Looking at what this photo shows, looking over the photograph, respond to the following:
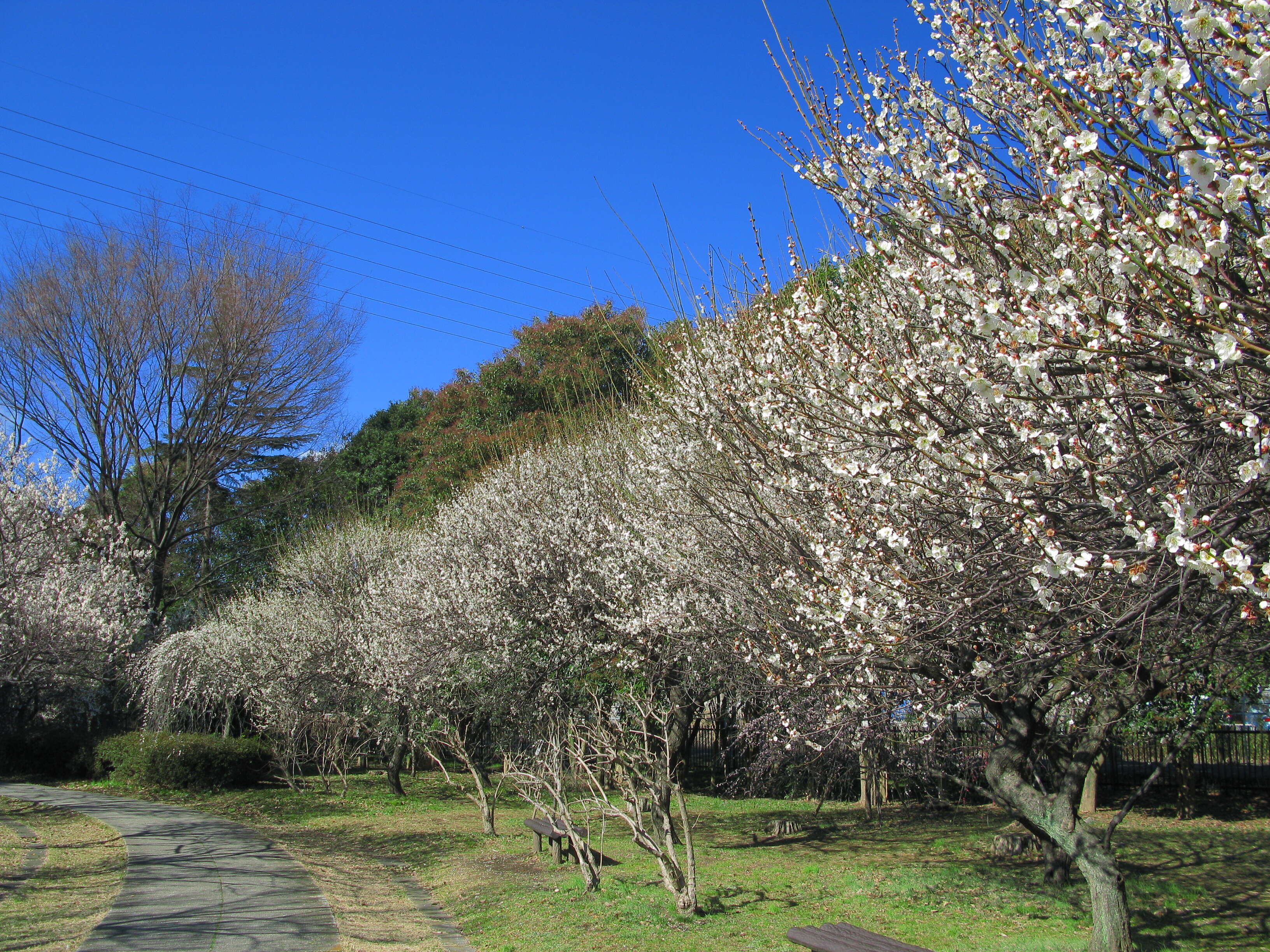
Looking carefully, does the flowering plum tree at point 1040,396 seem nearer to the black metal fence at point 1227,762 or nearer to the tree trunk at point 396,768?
the black metal fence at point 1227,762

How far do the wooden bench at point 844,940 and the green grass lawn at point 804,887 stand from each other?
0.70 metres

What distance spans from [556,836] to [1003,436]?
7.01 meters

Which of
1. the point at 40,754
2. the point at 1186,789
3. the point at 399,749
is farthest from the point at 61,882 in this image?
the point at 1186,789

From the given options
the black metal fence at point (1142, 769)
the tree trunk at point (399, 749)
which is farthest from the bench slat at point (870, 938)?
the tree trunk at point (399, 749)

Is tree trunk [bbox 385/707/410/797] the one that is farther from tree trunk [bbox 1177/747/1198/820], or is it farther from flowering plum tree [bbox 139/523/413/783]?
tree trunk [bbox 1177/747/1198/820]

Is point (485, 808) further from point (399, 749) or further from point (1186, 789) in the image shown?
point (1186, 789)

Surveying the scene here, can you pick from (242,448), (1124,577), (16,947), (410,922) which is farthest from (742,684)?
(242,448)

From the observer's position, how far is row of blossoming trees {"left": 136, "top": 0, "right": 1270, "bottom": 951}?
2.80m

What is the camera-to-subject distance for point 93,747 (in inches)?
715

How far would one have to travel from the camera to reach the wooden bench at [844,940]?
4730 millimetres

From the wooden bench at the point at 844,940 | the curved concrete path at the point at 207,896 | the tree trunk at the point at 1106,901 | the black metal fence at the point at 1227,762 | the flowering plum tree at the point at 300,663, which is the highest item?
the flowering plum tree at the point at 300,663

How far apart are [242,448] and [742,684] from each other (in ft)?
63.7

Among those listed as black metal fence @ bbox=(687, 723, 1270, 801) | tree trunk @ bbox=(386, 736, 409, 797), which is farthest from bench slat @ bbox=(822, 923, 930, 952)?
tree trunk @ bbox=(386, 736, 409, 797)

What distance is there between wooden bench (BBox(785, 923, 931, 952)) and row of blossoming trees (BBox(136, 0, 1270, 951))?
1.37m
